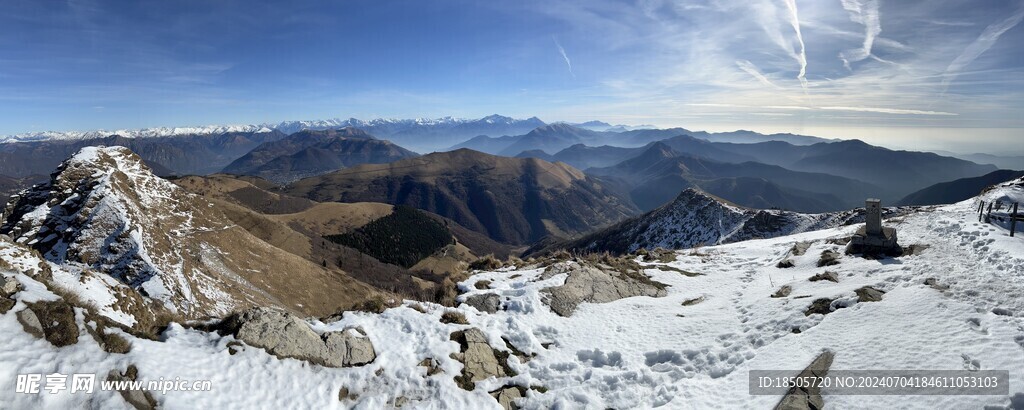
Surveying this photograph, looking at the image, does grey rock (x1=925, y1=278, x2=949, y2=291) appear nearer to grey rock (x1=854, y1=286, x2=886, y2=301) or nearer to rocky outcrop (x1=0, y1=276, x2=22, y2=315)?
grey rock (x1=854, y1=286, x2=886, y2=301)

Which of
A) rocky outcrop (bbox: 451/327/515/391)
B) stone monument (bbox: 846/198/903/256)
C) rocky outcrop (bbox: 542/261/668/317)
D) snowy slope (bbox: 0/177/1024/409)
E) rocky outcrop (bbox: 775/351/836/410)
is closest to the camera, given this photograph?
snowy slope (bbox: 0/177/1024/409)

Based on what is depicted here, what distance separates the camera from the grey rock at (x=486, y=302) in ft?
52.7

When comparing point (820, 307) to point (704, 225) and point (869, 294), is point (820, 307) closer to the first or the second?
point (869, 294)

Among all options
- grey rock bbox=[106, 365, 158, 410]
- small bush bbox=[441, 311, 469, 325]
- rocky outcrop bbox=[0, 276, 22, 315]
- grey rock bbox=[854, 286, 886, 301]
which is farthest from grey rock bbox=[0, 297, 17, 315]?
grey rock bbox=[854, 286, 886, 301]

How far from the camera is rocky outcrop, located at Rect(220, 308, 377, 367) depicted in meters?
Answer: 10.5

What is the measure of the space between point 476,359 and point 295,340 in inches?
205

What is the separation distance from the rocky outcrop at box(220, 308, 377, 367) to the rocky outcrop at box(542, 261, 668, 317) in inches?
331

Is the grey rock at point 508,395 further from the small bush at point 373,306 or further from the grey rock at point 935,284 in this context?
the grey rock at point 935,284

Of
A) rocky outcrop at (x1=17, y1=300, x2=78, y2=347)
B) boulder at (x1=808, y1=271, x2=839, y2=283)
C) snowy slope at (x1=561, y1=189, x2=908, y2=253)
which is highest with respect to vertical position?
rocky outcrop at (x1=17, y1=300, x2=78, y2=347)

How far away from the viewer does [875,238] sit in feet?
66.7

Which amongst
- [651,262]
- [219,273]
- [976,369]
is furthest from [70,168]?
[976,369]

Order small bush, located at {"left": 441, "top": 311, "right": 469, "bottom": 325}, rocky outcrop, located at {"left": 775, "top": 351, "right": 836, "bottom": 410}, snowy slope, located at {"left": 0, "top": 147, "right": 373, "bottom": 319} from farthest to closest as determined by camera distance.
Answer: snowy slope, located at {"left": 0, "top": 147, "right": 373, "bottom": 319}
small bush, located at {"left": 441, "top": 311, "right": 469, "bottom": 325}
rocky outcrop, located at {"left": 775, "top": 351, "right": 836, "bottom": 410}

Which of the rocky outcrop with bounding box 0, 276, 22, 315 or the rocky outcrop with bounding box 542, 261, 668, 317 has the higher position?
the rocky outcrop with bounding box 0, 276, 22, 315

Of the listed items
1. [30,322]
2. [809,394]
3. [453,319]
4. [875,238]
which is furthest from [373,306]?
[875,238]
